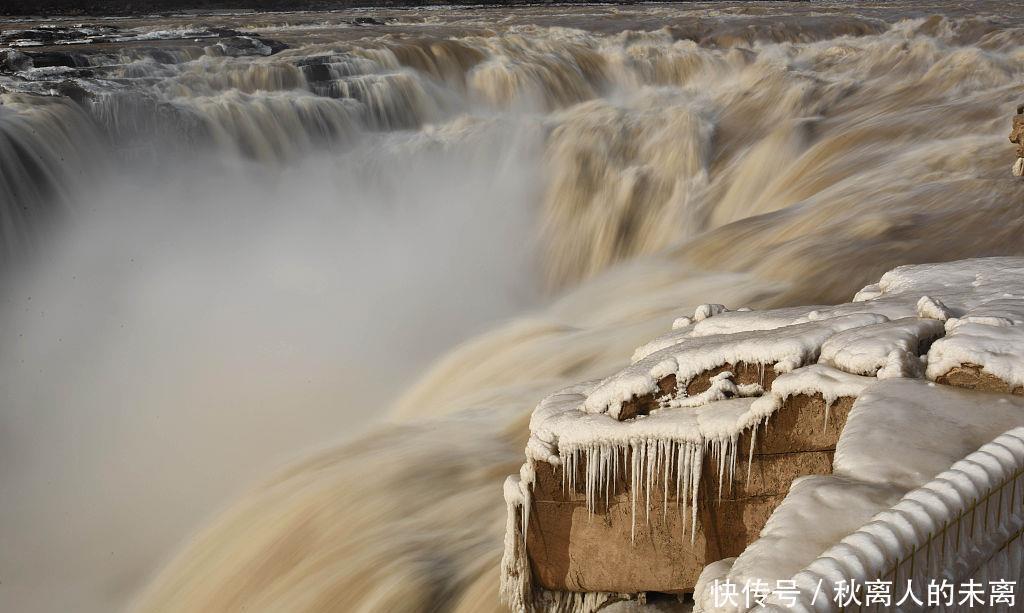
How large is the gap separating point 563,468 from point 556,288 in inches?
293

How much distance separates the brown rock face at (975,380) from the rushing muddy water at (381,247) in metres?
2.11

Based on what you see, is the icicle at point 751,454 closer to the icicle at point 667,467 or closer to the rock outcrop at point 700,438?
Result: the rock outcrop at point 700,438

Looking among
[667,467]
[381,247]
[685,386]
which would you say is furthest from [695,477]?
[381,247]

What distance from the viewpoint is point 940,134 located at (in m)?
10.7

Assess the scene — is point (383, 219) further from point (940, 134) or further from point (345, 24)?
point (345, 24)

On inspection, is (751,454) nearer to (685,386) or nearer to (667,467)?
(667,467)

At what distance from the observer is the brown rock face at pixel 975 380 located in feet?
11.2

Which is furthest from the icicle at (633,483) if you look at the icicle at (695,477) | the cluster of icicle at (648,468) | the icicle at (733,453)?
the icicle at (733,453)

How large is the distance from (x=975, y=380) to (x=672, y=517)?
3.96ft

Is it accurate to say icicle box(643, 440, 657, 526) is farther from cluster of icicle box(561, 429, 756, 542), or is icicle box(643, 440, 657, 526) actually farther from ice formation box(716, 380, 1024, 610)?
ice formation box(716, 380, 1024, 610)

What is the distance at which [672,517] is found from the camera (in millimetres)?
3867

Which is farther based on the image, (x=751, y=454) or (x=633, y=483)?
(x=633, y=483)

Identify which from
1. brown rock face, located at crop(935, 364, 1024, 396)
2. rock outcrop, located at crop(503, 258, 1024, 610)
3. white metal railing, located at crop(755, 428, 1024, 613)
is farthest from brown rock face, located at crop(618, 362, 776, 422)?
white metal railing, located at crop(755, 428, 1024, 613)

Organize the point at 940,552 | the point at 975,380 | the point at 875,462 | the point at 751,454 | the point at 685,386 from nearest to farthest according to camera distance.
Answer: the point at 940,552
the point at 875,462
the point at 975,380
the point at 751,454
the point at 685,386
